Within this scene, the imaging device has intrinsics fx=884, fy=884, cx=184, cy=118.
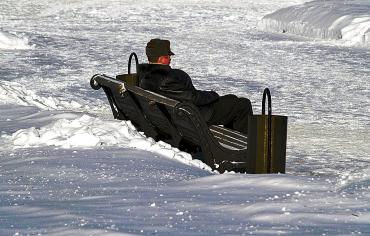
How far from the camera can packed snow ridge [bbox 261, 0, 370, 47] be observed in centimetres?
2212

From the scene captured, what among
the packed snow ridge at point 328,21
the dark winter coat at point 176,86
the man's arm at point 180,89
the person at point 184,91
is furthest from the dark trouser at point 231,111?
the packed snow ridge at point 328,21

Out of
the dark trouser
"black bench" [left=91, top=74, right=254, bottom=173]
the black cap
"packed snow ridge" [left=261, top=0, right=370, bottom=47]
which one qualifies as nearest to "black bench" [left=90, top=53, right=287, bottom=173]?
"black bench" [left=91, top=74, right=254, bottom=173]

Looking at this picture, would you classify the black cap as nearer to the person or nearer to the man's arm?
the person

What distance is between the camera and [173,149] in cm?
719

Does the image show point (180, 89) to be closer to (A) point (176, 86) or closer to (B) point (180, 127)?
(A) point (176, 86)

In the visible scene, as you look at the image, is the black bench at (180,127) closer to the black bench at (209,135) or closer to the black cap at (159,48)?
the black bench at (209,135)

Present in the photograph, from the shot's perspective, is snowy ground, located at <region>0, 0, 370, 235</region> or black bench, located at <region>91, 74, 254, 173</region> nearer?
snowy ground, located at <region>0, 0, 370, 235</region>

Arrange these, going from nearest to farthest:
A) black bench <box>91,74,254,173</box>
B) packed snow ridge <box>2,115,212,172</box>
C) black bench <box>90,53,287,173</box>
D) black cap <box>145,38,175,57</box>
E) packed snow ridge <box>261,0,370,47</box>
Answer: black bench <box>90,53,287,173</box> < black bench <box>91,74,254,173</box> < packed snow ridge <box>2,115,212,172</box> < black cap <box>145,38,175,57</box> < packed snow ridge <box>261,0,370,47</box>

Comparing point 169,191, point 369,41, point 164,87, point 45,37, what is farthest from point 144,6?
point 169,191

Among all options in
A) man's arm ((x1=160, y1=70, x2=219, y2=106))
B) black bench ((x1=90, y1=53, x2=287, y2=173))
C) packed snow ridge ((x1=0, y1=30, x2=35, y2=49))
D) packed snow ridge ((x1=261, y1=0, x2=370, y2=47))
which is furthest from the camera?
packed snow ridge ((x1=261, y1=0, x2=370, y2=47))

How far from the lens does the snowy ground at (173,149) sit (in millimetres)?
4359

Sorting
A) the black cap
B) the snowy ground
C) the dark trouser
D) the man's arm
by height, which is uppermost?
the black cap

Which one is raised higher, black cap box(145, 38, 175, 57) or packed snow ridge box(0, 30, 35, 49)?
black cap box(145, 38, 175, 57)

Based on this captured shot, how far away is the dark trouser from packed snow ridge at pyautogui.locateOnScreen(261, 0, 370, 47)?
13718mm
